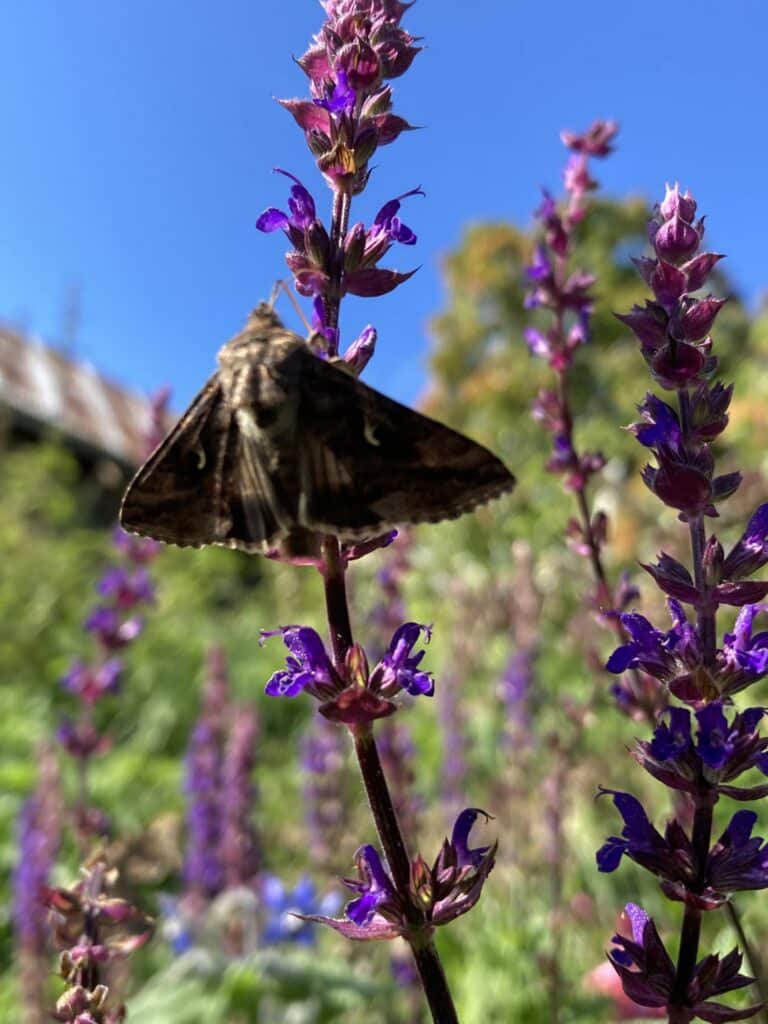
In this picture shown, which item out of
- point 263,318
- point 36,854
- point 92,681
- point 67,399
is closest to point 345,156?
point 263,318

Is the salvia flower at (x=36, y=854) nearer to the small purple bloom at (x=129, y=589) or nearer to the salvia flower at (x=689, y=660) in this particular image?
the small purple bloom at (x=129, y=589)

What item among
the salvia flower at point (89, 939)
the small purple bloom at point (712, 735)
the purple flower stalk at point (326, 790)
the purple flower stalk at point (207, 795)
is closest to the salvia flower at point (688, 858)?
the small purple bloom at point (712, 735)

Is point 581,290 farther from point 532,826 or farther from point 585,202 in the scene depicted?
point 532,826

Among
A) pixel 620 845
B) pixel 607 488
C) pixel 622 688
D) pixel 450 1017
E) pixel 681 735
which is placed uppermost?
pixel 607 488

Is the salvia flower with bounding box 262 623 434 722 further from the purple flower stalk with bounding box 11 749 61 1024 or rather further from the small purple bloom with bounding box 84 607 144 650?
the small purple bloom with bounding box 84 607 144 650

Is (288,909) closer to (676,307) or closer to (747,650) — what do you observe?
(747,650)

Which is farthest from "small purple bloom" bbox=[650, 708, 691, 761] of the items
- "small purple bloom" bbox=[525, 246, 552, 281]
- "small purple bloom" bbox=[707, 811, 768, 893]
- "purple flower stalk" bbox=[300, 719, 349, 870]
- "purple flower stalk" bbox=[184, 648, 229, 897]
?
"purple flower stalk" bbox=[184, 648, 229, 897]

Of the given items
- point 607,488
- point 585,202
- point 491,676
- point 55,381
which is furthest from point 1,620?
point 55,381
